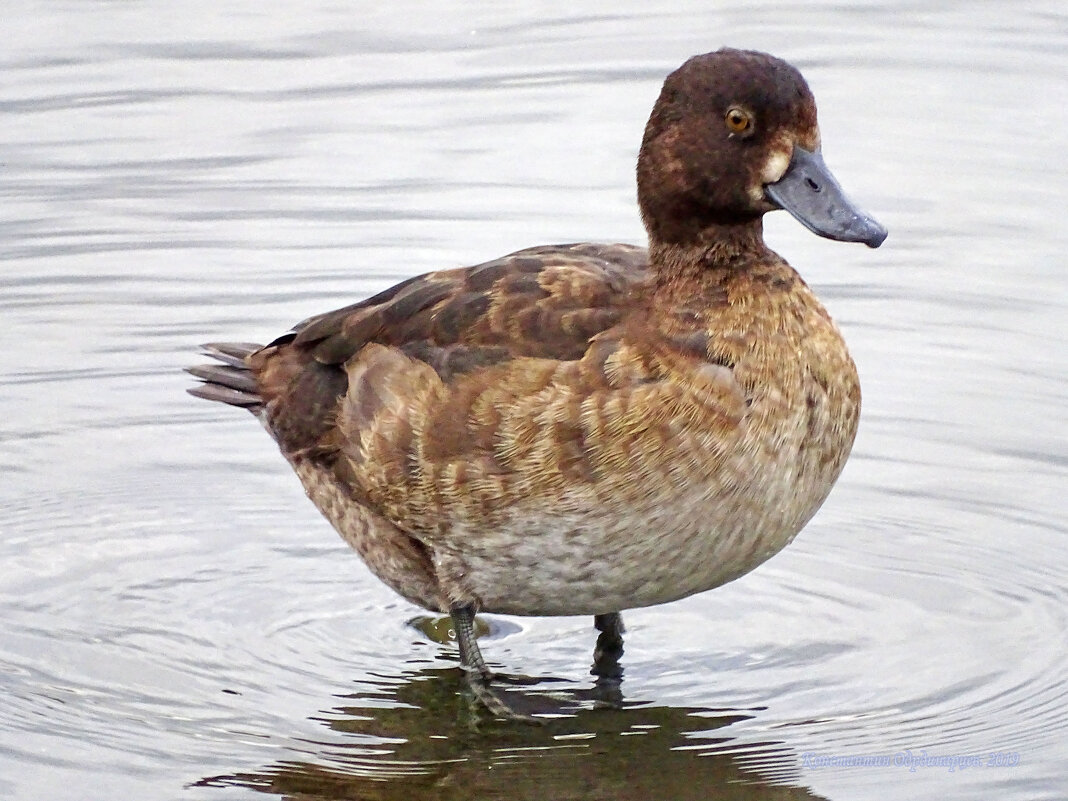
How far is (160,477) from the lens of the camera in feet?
25.3

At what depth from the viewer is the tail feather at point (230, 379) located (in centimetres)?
686

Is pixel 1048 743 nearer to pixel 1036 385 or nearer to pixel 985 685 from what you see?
pixel 985 685

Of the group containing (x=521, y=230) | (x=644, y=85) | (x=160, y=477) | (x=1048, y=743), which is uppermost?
(x=644, y=85)

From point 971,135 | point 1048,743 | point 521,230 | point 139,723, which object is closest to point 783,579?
point 1048,743

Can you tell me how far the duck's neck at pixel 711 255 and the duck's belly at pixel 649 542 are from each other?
628mm

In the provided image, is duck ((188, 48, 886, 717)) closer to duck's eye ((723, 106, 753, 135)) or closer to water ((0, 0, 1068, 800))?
duck's eye ((723, 106, 753, 135))

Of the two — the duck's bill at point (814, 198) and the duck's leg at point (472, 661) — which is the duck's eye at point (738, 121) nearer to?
the duck's bill at point (814, 198)

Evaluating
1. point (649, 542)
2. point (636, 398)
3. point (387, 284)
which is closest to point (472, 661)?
point (649, 542)

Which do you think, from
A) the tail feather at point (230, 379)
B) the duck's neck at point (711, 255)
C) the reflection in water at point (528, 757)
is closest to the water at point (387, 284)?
the reflection in water at point (528, 757)

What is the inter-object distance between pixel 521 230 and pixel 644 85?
6.64 ft

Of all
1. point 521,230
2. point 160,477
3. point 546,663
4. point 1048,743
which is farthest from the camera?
point 521,230

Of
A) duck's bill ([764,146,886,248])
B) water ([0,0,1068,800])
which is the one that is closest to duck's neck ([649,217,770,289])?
duck's bill ([764,146,886,248])

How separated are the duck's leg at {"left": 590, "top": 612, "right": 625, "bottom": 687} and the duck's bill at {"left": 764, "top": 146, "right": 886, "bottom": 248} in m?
1.39

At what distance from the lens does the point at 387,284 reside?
9367 millimetres
